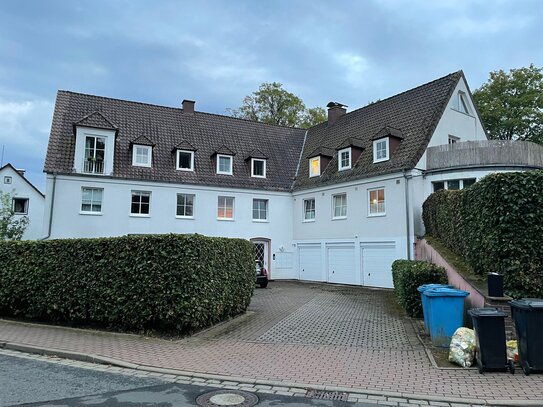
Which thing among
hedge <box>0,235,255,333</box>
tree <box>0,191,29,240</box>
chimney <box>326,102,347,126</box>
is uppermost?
chimney <box>326,102,347,126</box>

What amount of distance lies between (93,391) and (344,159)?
65.9 feet

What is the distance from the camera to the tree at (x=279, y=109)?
41.3 m

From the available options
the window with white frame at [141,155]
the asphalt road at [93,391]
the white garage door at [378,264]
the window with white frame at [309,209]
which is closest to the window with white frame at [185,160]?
the window with white frame at [141,155]

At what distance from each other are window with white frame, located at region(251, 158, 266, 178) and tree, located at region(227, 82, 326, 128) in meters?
14.6

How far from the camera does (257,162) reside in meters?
27.7

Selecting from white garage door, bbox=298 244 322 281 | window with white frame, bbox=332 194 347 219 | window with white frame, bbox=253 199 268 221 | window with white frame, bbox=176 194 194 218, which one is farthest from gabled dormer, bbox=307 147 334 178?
window with white frame, bbox=176 194 194 218

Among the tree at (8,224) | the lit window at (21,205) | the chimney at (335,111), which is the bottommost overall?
the tree at (8,224)

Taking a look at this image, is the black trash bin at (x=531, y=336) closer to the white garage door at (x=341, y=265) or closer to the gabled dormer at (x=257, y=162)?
the white garage door at (x=341, y=265)

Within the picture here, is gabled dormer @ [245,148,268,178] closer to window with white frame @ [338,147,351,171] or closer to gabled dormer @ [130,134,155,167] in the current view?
window with white frame @ [338,147,351,171]

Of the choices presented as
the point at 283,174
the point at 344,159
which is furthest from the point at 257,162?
the point at 344,159

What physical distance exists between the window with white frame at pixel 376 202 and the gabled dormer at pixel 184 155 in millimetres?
10712

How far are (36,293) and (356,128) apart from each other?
1995cm

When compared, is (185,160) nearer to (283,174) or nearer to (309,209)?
(283,174)

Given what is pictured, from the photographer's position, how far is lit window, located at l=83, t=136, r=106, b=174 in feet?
74.6
